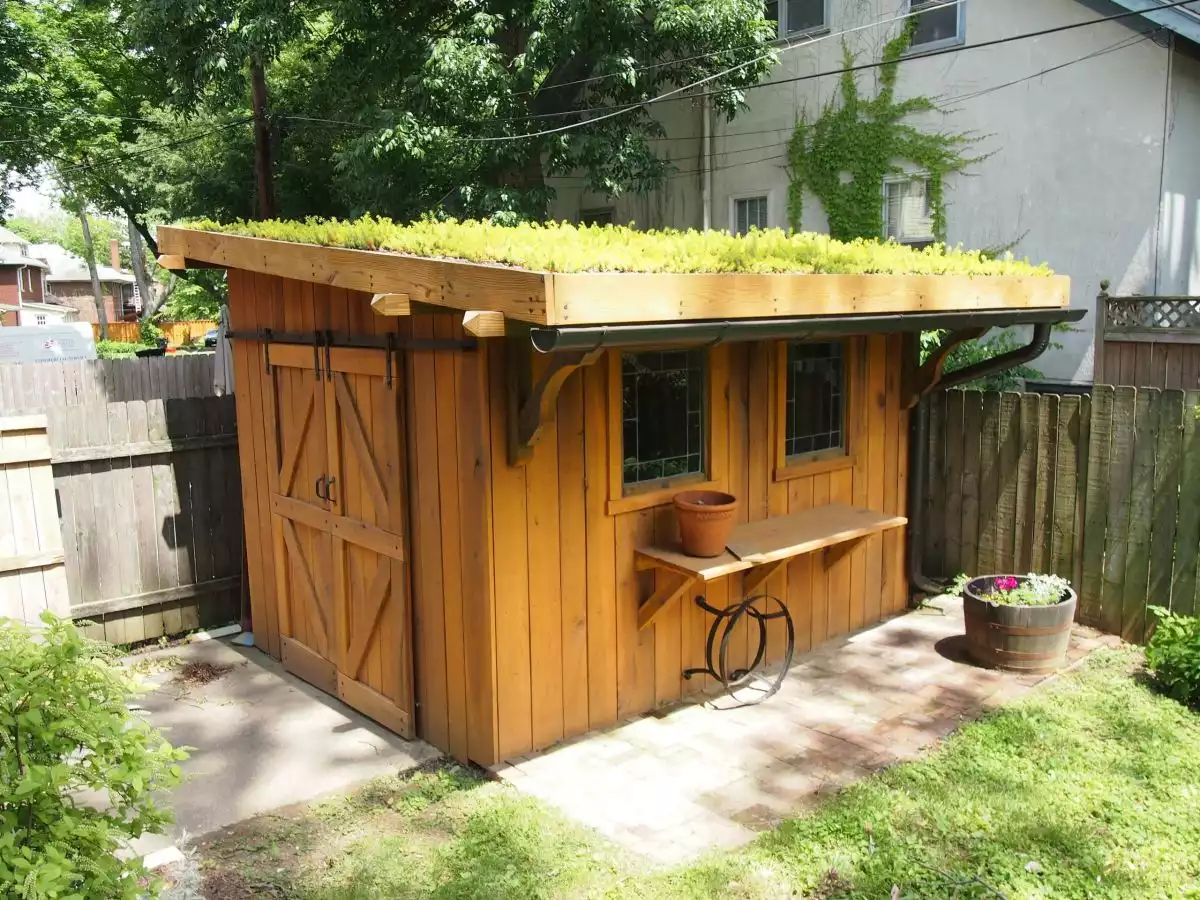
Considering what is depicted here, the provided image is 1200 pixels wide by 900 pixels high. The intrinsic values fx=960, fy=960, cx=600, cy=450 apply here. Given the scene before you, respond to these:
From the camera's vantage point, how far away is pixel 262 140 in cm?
1396

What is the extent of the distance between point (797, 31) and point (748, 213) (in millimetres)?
2883

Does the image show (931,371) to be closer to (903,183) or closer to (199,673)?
(199,673)

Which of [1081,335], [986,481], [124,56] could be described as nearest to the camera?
[986,481]

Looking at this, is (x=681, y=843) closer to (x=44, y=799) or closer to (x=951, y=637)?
(x=44, y=799)

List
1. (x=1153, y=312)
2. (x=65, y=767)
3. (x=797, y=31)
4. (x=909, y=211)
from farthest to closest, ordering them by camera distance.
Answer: (x=797, y=31)
(x=909, y=211)
(x=1153, y=312)
(x=65, y=767)

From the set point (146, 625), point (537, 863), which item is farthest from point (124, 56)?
point (537, 863)

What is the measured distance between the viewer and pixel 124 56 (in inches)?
852

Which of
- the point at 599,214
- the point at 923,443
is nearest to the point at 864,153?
the point at 599,214

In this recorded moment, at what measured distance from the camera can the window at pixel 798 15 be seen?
14485 millimetres

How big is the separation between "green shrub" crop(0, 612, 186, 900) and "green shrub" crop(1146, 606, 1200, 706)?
204 inches

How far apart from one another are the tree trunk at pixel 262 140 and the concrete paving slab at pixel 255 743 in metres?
9.39

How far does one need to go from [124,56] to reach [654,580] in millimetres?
21883

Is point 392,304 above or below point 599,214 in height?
below

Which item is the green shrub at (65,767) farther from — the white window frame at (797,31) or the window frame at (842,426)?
the white window frame at (797,31)
